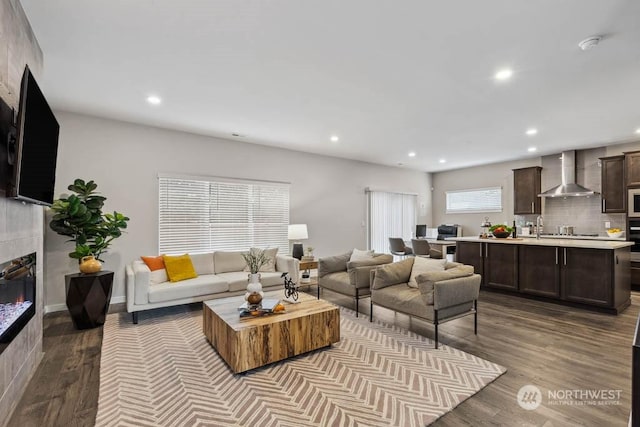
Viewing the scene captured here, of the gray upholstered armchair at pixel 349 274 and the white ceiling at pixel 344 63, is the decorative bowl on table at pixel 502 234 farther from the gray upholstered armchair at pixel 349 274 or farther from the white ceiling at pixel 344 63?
the gray upholstered armchair at pixel 349 274

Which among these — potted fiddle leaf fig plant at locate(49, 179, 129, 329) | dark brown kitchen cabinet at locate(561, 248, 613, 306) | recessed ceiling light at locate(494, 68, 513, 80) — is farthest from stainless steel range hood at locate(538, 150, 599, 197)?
potted fiddle leaf fig plant at locate(49, 179, 129, 329)

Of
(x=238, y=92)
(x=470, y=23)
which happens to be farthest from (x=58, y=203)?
(x=470, y=23)

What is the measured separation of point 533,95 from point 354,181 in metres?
4.14

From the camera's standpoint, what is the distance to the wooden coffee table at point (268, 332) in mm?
2496

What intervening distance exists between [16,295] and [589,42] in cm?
479

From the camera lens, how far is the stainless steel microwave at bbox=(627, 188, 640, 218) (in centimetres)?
534

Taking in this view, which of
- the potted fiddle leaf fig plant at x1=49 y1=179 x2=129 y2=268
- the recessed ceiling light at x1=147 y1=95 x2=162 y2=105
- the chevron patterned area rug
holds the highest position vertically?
the recessed ceiling light at x1=147 y1=95 x2=162 y2=105

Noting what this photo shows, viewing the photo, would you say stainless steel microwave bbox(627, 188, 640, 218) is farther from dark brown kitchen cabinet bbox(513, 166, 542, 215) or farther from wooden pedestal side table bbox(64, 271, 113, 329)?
wooden pedestal side table bbox(64, 271, 113, 329)

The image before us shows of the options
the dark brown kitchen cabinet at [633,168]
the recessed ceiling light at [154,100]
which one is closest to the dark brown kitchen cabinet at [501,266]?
the dark brown kitchen cabinet at [633,168]

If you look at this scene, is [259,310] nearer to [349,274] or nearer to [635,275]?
[349,274]

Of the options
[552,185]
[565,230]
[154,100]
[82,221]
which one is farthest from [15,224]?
[552,185]

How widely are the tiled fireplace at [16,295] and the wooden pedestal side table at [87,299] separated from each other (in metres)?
1.02

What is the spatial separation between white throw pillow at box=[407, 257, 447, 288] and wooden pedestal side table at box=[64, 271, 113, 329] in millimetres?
3735

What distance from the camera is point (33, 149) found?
2143 millimetres
